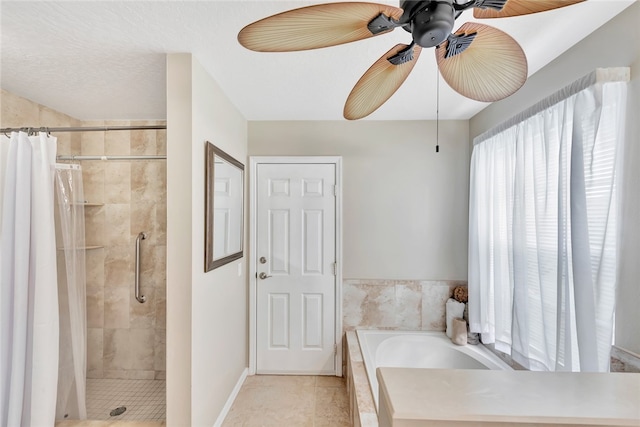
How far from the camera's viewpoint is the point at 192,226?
5.54 feet

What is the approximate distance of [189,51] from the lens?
5.48 feet

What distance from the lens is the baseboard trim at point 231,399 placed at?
2.11m

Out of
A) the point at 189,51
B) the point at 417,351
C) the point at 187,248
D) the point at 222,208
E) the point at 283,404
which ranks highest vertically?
the point at 189,51

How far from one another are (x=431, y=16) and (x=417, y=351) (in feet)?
8.54

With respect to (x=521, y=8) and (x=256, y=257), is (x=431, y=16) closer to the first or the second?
(x=521, y=8)

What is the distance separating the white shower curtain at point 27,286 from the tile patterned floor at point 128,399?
2.06ft

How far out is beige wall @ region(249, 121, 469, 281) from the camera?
2842mm

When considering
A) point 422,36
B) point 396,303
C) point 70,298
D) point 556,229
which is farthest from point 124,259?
point 556,229

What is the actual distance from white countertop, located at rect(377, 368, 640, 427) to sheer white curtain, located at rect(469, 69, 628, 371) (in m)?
0.79

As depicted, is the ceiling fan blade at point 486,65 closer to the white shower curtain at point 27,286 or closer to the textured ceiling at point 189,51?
the textured ceiling at point 189,51

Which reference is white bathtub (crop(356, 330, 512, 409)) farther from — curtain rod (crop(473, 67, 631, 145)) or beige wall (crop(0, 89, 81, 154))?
beige wall (crop(0, 89, 81, 154))

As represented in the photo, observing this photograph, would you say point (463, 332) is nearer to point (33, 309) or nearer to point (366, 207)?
point (366, 207)

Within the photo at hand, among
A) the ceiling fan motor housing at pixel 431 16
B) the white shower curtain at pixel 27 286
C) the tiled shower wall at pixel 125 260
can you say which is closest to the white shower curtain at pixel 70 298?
the white shower curtain at pixel 27 286

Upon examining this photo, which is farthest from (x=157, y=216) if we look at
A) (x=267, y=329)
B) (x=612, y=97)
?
(x=612, y=97)
